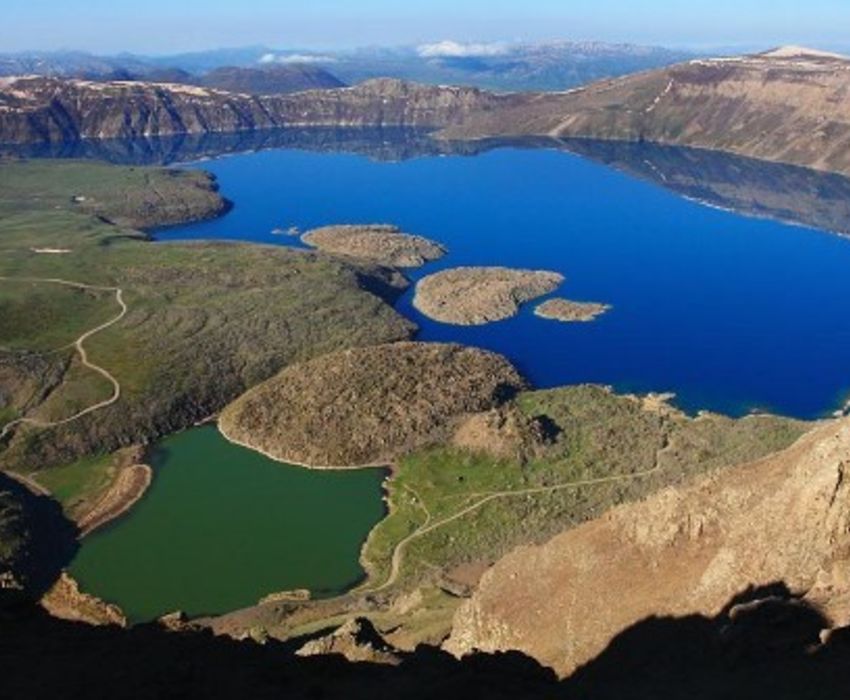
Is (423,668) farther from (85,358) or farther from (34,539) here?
(85,358)

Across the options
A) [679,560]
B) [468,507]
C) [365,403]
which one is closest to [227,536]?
[468,507]

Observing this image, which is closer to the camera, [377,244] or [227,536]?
[227,536]

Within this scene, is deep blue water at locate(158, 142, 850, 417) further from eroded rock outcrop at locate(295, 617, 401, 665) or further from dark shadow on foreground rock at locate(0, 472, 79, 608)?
eroded rock outcrop at locate(295, 617, 401, 665)

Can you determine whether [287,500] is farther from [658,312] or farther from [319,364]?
[658,312]

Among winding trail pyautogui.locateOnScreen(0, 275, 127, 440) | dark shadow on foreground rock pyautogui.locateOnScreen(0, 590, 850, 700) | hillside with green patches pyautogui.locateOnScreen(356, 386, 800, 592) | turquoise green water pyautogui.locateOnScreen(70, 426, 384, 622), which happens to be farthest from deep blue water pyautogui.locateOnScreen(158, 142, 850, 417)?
dark shadow on foreground rock pyautogui.locateOnScreen(0, 590, 850, 700)

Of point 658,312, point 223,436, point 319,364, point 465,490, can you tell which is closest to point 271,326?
point 319,364

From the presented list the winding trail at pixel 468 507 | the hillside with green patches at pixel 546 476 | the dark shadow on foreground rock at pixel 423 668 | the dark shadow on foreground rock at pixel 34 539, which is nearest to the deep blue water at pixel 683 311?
the hillside with green patches at pixel 546 476

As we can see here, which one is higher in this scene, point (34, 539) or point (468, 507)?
point (468, 507)
